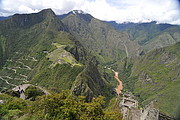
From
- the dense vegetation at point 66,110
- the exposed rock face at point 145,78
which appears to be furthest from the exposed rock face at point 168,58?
the dense vegetation at point 66,110

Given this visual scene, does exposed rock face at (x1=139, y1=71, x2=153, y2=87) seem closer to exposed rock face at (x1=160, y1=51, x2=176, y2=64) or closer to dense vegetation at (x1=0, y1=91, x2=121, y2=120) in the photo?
exposed rock face at (x1=160, y1=51, x2=176, y2=64)

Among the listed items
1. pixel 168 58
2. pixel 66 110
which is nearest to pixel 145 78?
pixel 168 58

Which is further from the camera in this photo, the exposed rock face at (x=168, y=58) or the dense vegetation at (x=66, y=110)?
the exposed rock face at (x=168, y=58)

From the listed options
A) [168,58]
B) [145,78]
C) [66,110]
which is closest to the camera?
[66,110]

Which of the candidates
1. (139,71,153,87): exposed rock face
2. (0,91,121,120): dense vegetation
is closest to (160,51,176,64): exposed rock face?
(139,71,153,87): exposed rock face

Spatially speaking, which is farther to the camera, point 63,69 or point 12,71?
point 12,71

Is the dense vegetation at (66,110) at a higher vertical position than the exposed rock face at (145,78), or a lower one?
lower

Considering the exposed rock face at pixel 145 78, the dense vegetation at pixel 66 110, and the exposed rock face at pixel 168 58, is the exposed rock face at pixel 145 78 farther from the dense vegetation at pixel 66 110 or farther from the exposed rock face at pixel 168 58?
the dense vegetation at pixel 66 110

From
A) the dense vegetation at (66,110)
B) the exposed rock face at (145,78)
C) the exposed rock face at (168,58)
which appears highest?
the exposed rock face at (168,58)

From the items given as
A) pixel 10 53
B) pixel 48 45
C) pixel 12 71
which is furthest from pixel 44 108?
pixel 10 53

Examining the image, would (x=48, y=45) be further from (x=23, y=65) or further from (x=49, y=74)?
(x=49, y=74)

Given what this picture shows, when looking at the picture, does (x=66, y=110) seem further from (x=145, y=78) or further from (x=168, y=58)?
(x=168, y=58)
